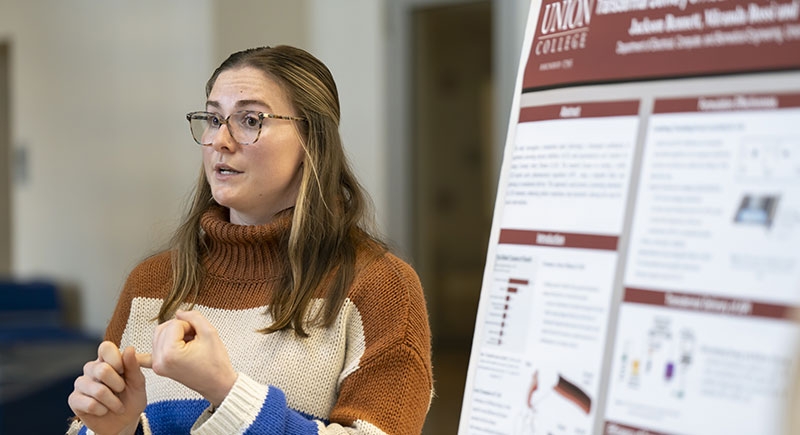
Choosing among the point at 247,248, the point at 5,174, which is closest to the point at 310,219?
the point at 247,248

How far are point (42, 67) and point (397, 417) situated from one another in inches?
190

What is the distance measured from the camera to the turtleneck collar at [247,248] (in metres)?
1.63

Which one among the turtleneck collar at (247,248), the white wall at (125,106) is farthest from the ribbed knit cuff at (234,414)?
the white wall at (125,106)

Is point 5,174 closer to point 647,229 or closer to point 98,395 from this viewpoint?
point 98,395

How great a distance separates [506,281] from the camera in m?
1.06

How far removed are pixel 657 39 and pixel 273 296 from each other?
87cm

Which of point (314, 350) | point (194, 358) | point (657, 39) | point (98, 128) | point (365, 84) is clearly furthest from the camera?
point (98, 128)

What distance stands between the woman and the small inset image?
0.77 metres

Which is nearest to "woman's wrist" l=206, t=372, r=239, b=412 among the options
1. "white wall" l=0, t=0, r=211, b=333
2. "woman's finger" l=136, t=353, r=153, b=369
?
"woman's finger" l=136, t=353, r=153, b=369

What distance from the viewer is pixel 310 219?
163cm

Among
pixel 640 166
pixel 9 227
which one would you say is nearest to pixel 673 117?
pixel 640 166

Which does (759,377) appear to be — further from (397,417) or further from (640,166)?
(397,417)

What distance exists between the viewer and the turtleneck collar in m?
1.63

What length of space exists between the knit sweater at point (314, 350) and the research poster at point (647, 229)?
0.43 metres
